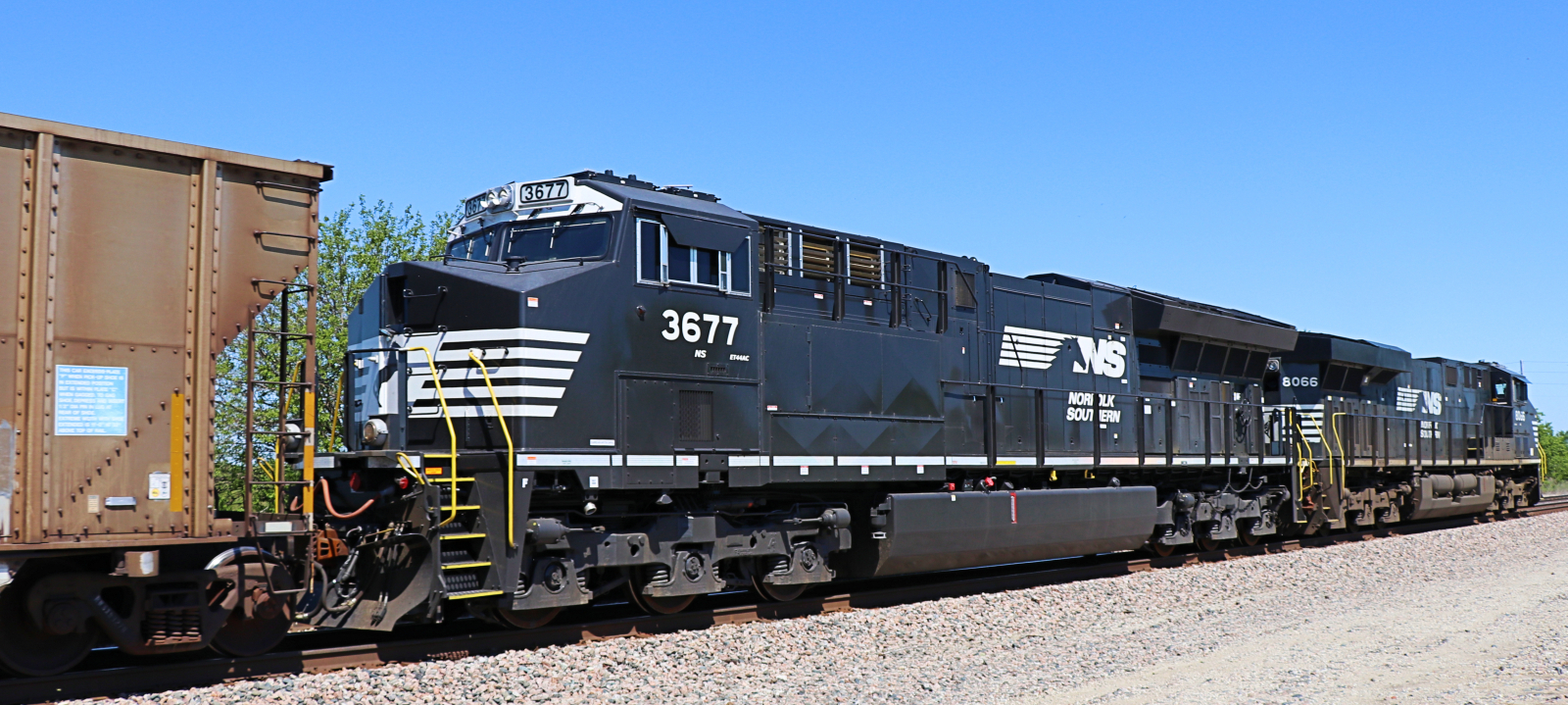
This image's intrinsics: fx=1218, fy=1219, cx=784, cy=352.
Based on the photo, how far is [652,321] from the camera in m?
9.55

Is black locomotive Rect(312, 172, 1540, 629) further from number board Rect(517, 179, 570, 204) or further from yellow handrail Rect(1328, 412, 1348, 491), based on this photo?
yellow handrail Rect(1328, 412, 1348, 491)

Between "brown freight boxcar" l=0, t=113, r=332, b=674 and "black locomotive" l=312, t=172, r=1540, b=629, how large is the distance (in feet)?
3.80

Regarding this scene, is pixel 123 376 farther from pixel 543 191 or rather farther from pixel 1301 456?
pixel 1301 456

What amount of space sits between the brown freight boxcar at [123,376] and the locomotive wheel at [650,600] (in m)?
2.99

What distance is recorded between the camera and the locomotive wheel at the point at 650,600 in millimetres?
9930

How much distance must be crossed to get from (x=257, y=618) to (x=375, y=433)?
148cm

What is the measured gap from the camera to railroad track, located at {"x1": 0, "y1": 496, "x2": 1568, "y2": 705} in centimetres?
724

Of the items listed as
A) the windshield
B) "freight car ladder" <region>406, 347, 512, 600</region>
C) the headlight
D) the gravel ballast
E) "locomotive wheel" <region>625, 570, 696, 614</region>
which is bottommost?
the gravel ballast

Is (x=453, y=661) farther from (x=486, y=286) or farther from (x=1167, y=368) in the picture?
(x=1167, y=368)

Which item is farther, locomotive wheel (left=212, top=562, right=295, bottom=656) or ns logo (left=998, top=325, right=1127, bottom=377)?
ns logo (left=998, top=325, right=1127, bottom=377)

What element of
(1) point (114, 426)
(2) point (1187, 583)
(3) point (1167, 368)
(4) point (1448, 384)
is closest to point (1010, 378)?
(2) point (1187, 583)

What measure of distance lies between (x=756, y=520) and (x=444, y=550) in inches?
124

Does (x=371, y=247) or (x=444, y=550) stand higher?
(x=371, y=247)

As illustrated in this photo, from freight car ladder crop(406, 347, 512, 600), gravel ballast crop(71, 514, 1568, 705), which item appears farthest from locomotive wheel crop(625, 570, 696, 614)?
freight car ladder crop(406, 347, 512, 600)
